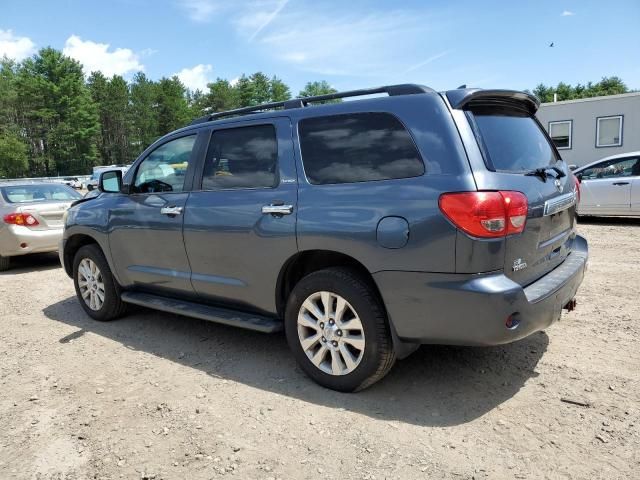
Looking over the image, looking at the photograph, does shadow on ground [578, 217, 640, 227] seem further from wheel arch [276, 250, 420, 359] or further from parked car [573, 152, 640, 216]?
wheel arch [276, 250, 420, 359]

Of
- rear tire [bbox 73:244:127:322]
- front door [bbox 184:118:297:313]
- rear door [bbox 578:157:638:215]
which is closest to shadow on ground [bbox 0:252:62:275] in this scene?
rear tire [bbox 73:244:127:322]

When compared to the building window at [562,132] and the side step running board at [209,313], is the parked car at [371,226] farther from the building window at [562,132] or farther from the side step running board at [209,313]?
the building window at [562,132]

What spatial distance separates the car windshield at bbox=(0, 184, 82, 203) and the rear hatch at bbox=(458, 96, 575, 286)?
744cm

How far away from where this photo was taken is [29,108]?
6512 cm

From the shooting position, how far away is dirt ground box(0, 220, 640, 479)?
2.63 m

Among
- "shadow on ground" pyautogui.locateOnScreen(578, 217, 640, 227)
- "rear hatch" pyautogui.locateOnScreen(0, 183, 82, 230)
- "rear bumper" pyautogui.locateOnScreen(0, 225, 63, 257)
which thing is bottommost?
"shadow on ground" pyautogui.locateOnScreen(578, 217, 640, 227)

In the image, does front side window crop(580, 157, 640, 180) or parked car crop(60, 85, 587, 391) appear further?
front side window crop(580, 157, 640, 180)

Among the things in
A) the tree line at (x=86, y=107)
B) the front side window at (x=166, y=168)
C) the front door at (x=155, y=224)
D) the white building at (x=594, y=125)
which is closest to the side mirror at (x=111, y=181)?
the front door at (x=155, y=224)

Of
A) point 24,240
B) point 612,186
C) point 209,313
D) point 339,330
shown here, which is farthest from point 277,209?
point 612,186

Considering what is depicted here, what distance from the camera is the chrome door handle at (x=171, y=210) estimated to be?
13.8 ft

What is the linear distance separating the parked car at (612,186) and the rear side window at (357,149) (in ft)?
28.9

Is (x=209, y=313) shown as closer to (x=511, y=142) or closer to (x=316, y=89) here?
(x=511, y=142)

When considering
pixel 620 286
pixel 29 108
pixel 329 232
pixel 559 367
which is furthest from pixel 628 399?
pixel 29 108

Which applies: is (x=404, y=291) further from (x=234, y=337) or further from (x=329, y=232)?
(x=234, y=337)
